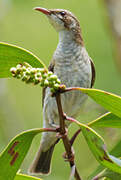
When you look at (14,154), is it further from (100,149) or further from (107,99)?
(107,99)

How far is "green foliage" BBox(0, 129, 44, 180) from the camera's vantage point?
2.66 metres

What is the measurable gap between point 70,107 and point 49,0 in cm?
498

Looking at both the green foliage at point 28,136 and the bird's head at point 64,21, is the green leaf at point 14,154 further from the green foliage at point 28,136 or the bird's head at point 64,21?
the bird's head at point 64,21

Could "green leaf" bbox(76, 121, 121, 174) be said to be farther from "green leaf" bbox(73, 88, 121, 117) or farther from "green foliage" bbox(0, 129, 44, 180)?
"green foliage" bbox(0, 129, 44, 180)

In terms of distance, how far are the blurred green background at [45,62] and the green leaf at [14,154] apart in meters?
2.52

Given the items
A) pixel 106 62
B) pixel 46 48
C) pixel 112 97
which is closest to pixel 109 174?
pixel 112 97

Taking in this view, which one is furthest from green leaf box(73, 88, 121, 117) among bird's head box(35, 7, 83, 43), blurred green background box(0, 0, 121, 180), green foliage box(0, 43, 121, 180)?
blurred green background box(0, 0, 121, 180)

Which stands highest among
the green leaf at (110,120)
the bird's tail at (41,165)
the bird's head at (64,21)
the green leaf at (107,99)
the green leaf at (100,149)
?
the bird's head at (64,21)

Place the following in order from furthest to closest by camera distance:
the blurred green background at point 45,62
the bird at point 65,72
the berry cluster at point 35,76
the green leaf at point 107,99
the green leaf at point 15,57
Answer: 1. the blurred green background at point 45,62
2. the bird at point 65,72
3. the green leaf at point 15,57
4. the green leaf at point 107,99
5. the berry cluster at point 35,76

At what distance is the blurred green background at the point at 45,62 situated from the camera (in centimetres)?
586

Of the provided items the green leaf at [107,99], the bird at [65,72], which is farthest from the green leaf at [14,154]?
the bird at [65,72]

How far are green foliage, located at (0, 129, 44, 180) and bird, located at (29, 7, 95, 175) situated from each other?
54.8 inches

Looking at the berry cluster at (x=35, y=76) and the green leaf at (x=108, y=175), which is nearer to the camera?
the berry cluster at (x=35, y=76)

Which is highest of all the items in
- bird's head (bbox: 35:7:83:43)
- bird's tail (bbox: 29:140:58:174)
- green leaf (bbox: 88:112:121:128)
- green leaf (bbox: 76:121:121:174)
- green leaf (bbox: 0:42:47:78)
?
bird's head (bbox: 35:7:83:43)
